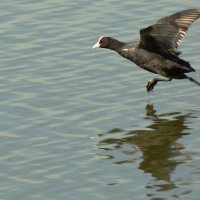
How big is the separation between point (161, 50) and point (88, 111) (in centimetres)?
148

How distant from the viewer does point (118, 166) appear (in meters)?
13.1

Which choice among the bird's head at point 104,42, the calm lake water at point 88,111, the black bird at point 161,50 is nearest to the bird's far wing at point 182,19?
the black bird at point 161,50

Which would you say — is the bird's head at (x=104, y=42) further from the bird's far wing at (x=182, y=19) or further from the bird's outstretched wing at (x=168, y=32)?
the bird's far wing at (x=182, y=19)

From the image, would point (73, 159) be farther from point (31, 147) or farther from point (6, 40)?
point (6, 40)

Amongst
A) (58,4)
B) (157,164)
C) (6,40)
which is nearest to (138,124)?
(157,164)

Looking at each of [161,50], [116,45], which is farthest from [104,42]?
[161,50]

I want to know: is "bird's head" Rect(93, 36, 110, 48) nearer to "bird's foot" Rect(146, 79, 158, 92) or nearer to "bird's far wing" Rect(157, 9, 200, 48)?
"bird's foot" Rect(146, 79, 158, 92)

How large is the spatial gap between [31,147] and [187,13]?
9.82ft

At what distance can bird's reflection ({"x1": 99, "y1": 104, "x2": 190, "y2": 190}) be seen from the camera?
13.0 metres

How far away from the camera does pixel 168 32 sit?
50.1ft

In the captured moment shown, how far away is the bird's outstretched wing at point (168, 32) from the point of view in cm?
1498

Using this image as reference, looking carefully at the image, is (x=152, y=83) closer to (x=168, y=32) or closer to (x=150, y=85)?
(x=150, y=85)

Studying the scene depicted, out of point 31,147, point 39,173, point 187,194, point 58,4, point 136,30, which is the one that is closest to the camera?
point 187,194

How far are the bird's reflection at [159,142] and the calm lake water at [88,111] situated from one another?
14 millimetres
